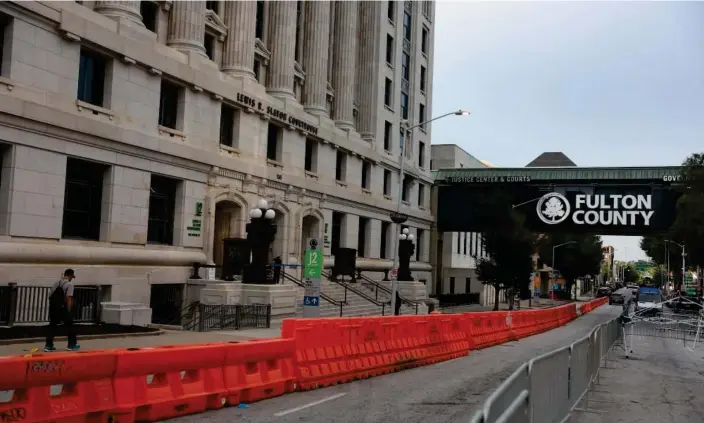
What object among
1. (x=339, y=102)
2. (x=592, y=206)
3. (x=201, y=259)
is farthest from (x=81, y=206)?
(x=592, y=206)

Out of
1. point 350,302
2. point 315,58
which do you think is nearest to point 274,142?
point 315,58

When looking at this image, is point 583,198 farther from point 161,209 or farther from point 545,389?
point 545,389

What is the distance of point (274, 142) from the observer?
34.9 meters

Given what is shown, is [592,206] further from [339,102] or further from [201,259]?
[201,259]

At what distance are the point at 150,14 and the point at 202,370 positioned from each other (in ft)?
75.0

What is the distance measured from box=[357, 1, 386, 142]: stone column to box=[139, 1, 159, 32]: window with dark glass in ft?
65.0

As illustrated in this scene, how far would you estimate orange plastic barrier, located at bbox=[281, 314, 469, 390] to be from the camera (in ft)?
40.4

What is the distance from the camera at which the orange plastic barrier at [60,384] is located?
Answer: 717 cm

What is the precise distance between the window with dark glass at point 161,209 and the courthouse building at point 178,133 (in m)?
0.06

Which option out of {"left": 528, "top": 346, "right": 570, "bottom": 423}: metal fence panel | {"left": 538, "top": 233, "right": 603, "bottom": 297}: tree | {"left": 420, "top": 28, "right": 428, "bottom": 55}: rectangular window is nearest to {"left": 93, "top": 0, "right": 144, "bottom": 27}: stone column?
{"left": 528, "top": 346, "right": 570, "bottom": 423}: metal fence panel

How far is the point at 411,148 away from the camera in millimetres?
53594

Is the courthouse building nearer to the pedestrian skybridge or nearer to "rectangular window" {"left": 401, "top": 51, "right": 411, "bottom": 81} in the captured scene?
"rectangular window" {"left": 401, "top": 51, "right": 411, "bottom": 81}

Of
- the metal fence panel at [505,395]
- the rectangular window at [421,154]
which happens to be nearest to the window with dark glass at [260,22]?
the rectangular window at [421,154]

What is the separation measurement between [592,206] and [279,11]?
2859cm
